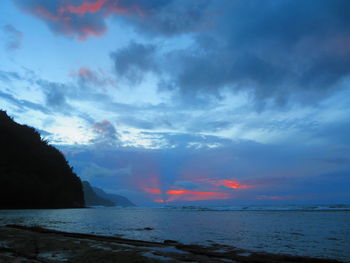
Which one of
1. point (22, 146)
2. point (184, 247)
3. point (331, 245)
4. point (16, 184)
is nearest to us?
point (184, 247)

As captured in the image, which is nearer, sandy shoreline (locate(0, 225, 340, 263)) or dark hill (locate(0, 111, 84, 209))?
sandy shoreline (locate(0, 225, 340, 263))

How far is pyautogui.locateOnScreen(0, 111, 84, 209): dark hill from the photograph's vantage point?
148 metres

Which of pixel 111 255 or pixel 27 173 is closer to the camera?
pixel 111 255

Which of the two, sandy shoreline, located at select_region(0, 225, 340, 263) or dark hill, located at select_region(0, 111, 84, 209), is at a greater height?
dark hill, located at select_region(0, 111, 84, 209)

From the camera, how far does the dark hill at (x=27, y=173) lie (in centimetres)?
14838

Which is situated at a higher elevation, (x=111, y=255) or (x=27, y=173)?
(x=27, y=173)

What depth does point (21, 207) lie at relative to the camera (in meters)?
152

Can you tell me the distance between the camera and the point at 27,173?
16625 centimetres

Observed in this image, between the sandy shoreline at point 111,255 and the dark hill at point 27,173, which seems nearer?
the sandy shoreline at point 111,255

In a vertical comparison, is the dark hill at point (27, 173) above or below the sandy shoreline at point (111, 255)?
above

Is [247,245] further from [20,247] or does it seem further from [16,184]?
[16,184]

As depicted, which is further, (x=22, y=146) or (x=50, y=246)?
(x=22, y=146)

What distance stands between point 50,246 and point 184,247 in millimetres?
11578

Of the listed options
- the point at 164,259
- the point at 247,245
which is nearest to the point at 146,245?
the point at 164,259
